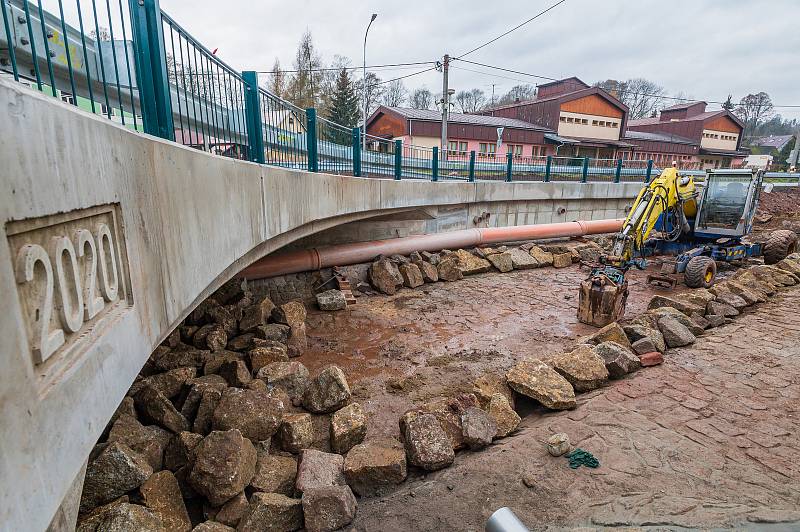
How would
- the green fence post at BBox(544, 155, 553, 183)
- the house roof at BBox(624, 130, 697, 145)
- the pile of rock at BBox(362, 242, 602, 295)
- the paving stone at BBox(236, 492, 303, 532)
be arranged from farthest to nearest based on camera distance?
1. the house roof at BBox(624, 130, 697, 145)
2. the green fence post at BBox(544, 155, 553, 183)
3. the pile of rock at BBox(362, 242, 602, 295)
4. the paving stone at BBox(236, 492, 303, 532)

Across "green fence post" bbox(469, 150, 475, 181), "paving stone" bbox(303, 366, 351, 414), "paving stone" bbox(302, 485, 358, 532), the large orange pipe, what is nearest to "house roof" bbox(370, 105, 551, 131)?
"green fence post" bbox(469, 150, 475, 181)

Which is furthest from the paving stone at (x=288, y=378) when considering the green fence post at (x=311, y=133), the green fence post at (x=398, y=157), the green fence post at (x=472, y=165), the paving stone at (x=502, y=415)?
the green fence post at (x=472, y=165)

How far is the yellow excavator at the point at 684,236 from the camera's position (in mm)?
7746

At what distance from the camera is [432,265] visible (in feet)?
34.7

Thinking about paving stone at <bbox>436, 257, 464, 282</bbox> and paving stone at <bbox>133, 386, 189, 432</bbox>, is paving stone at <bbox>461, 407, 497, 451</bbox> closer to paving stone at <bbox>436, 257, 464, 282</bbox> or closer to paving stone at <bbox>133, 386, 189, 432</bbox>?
paving stone at <bbox>133, 386, 189, 432</bbox>

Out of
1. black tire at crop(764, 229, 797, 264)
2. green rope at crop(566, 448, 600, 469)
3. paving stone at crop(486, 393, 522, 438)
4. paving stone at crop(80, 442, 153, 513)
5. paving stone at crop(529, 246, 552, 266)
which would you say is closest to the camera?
paving stone at crop(80, 442, 153, 513)

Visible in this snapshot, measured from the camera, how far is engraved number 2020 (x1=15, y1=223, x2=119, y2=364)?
1145 mm

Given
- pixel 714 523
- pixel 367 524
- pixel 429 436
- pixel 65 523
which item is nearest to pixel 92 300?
pixel 65 523

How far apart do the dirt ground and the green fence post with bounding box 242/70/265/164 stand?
10.5 ft

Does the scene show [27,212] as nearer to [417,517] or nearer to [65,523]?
[65,523]

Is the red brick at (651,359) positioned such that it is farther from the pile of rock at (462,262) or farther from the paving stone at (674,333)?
the pile of rock at (462,262)

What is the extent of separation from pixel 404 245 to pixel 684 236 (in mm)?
7446

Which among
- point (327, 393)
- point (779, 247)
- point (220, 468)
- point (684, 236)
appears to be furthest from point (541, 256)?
point (220, 468)

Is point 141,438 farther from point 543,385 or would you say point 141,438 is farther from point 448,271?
point 448,271
